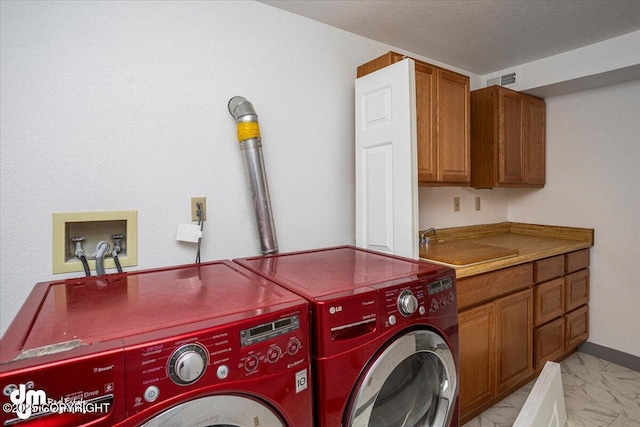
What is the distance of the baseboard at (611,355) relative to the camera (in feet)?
7.70

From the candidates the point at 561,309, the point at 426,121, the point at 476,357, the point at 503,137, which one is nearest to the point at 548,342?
the point at 561,309

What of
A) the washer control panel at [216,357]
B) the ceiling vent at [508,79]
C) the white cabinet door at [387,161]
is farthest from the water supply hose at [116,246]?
the ceiling vent at [508,79]

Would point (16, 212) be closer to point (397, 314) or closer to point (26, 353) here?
point (26, 353)

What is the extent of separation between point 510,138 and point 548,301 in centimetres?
116

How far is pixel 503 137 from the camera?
2404 millimetres

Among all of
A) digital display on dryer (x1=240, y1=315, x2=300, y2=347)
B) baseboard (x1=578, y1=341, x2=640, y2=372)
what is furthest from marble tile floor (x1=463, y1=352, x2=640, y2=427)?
digital display on dryer (x1=240, y1=315, x2=300, y2=347)

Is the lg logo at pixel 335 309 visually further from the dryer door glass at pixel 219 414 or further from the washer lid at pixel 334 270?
the dryer door glass at pixel 219 414

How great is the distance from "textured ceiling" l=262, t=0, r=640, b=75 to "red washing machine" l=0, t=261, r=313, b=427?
152 centimetres

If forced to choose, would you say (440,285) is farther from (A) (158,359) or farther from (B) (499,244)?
(B) (499,244)

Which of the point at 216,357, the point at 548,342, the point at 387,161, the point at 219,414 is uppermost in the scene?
the point at 387,161

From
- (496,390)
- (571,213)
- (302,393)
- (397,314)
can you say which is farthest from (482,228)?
(302,393)

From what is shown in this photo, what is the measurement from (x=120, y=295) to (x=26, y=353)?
0.38m

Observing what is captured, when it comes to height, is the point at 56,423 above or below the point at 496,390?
above

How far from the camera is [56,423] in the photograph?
23.0 inches
